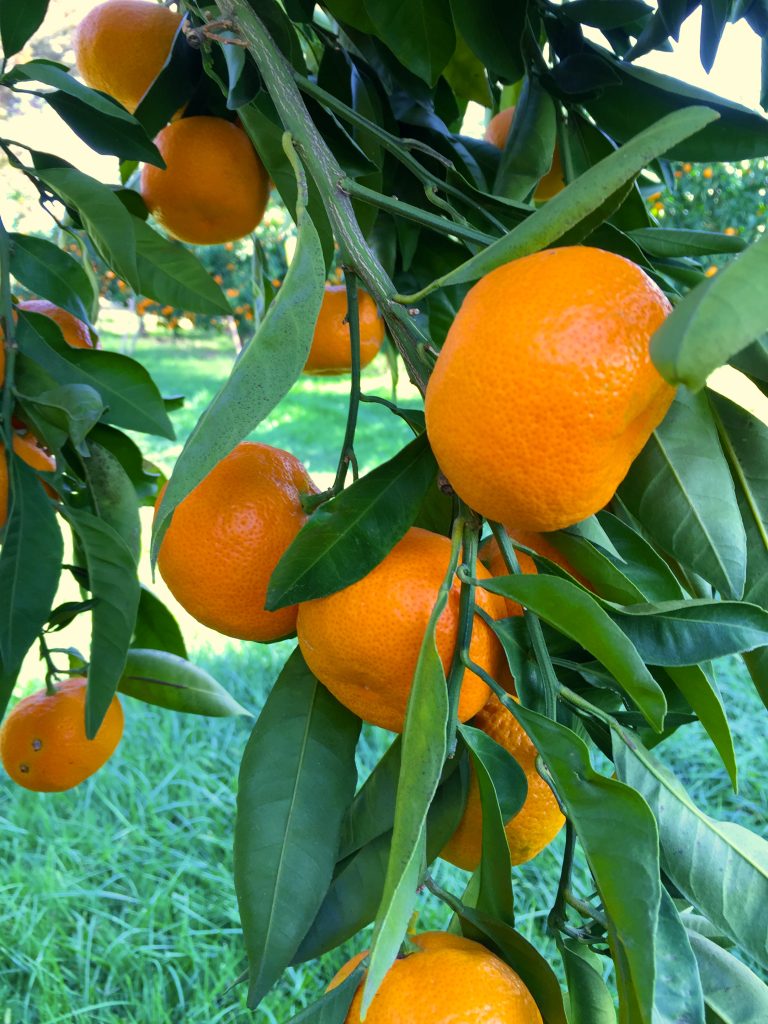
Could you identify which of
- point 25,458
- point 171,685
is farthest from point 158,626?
point 25,458

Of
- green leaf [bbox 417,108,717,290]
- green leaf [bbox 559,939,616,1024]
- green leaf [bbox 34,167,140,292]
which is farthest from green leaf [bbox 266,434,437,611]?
green leaf [bbox 34,167,140,292]

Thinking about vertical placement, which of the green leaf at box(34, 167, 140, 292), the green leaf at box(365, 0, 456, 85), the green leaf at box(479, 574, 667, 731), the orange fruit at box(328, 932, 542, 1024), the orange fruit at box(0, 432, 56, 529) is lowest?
the orange fruit at box(328, 932, 542, 1024)

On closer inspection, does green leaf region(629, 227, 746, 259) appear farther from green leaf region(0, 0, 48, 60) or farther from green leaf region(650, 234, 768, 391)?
green leaf region(0, 0, 48, 60)

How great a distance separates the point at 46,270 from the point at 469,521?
0.46m

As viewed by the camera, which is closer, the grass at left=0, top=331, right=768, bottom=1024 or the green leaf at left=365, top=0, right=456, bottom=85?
the green leaf at left=365, top=0, right=456, bottom=85

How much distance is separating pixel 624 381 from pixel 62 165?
0.55 meters

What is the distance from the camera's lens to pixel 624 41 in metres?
0.84

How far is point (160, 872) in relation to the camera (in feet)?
5.95

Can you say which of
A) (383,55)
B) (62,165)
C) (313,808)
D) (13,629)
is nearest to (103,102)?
(62,165)

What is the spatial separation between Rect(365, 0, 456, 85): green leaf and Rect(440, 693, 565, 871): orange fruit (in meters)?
0.45

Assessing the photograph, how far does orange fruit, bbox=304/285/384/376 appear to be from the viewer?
0.81 metres

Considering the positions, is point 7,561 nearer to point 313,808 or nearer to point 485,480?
point 313,808

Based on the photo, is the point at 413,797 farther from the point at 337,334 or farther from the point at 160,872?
the point at 160,872

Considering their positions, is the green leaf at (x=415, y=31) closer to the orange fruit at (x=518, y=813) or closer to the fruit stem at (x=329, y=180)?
the fruit stem at (x=329, y=180)
